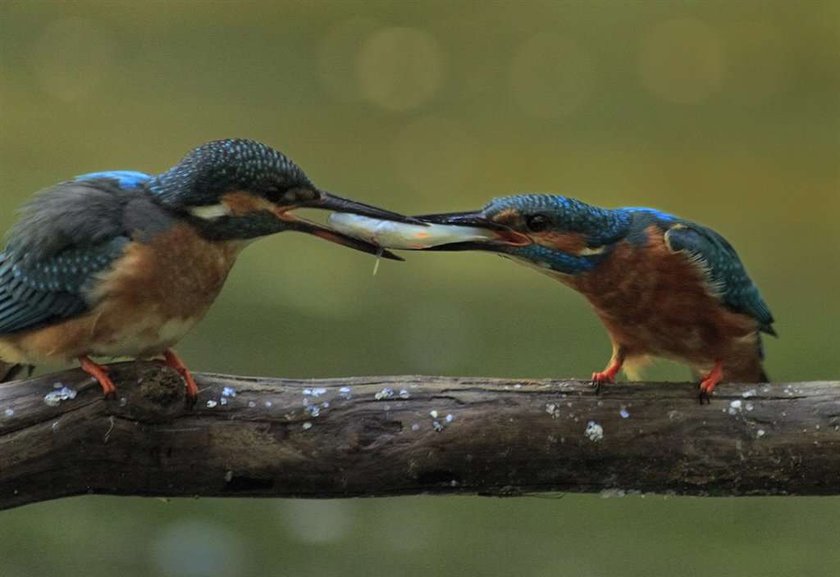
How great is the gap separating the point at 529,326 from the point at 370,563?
44.9 inches

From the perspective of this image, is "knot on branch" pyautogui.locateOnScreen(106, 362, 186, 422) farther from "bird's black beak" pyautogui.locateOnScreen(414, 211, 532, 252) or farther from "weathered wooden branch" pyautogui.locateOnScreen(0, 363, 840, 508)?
"bird's black beak" pyautogui.locateOnScreen(414, 211, 532, 252)

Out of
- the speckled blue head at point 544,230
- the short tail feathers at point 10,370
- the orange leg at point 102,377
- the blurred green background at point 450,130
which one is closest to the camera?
the orange leg at point 102,377

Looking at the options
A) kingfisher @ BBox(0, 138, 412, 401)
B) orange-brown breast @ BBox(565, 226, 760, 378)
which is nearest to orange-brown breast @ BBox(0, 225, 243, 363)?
kingfisher @ BBox(0, 138, 412, 401)

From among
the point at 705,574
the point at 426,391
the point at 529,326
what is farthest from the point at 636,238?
the point at 529,326

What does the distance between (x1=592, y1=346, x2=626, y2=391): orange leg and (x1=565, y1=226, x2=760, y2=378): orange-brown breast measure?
0.6 inches

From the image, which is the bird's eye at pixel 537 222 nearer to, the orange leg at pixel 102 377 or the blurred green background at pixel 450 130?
the orange leg at pixel 102 377

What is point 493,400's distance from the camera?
145cm

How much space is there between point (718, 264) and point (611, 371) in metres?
0.22

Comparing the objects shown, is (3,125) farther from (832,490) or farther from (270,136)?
(832,490)

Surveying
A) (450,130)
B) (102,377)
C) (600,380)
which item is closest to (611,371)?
(600,380)

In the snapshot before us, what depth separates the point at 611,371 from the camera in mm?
1620

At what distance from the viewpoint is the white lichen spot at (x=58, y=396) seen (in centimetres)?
137

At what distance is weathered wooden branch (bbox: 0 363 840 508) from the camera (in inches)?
53.8

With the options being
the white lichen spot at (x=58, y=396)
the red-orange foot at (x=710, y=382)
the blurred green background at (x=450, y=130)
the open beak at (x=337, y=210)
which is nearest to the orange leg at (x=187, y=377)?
the white lichen spot at (x=58, y=396)
